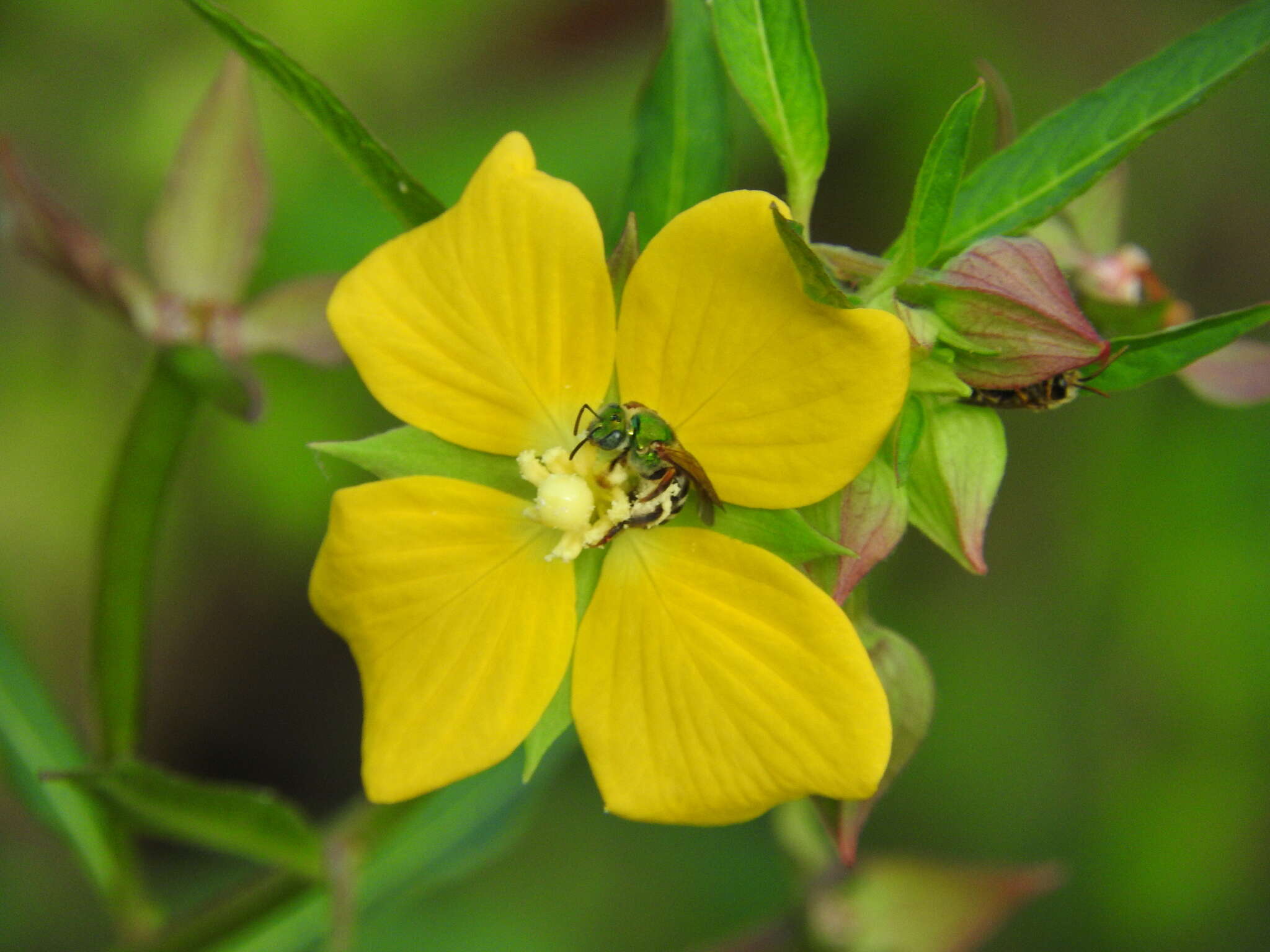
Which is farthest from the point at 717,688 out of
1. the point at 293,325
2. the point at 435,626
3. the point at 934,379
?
the point at 293,325

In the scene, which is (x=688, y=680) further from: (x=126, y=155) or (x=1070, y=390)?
(x=126, y=155)

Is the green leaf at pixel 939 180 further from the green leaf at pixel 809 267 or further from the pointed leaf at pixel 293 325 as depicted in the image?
the pointed leaf at pixel 293 325

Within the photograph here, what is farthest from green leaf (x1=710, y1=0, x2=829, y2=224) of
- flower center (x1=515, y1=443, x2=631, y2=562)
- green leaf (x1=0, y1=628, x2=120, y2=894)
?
green leaf (x1=0, y1=628, x2=120, y2=894)

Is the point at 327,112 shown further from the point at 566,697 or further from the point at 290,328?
the point at 566,697

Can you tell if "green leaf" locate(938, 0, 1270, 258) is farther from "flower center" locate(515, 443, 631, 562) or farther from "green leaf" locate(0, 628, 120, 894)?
"green leaf" locate(0, 628, 120, 894)

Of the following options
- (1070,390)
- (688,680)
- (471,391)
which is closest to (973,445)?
(1070,390)

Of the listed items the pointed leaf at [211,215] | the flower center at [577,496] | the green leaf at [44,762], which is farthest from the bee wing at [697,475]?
the green leaf at [44,762]

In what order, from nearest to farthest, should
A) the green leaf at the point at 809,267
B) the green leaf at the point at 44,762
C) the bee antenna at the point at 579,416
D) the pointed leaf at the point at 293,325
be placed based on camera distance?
the green leaf at the point at 809,267, the bee antenna at the point at 579,416, the pointed leaf at the point at 293,325, the green leaf at the point at 44,762
